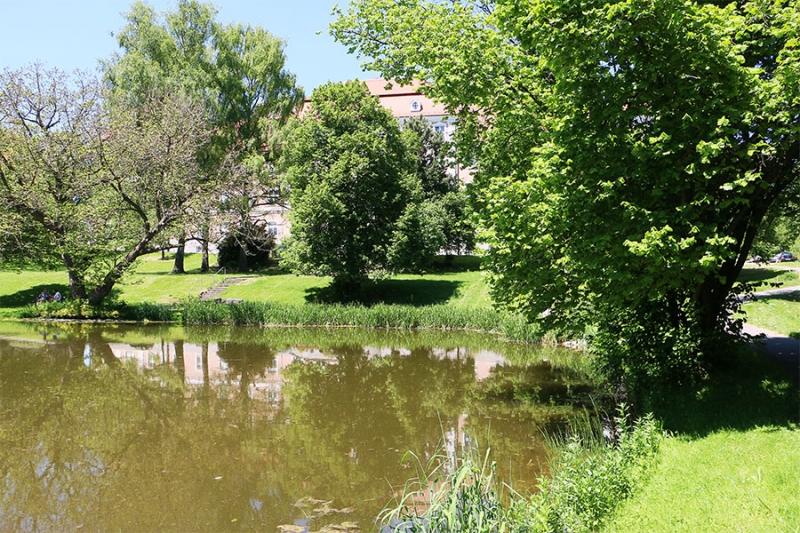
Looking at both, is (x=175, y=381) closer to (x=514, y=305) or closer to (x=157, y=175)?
(x=514, y=305)

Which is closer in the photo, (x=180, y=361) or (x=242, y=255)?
(x=180, y=361)

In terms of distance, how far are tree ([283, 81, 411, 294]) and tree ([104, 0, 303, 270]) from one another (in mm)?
5052

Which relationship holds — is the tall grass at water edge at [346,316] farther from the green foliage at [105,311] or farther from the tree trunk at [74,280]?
the tree trunk at [74,280]

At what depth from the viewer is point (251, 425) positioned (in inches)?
464

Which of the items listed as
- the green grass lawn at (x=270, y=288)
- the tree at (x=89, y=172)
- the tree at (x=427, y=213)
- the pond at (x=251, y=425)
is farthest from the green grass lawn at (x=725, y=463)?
the tree at (x=89, y=172)

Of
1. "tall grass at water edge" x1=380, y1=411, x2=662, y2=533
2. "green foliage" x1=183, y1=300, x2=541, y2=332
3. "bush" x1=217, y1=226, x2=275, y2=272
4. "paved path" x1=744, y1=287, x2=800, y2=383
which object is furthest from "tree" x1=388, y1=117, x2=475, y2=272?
"tall grass at water edge" x1=380, y1=411, x2=662, y2=533

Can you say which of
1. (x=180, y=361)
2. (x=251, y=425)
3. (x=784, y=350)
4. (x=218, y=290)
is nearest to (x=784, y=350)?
(x=784, y=350)

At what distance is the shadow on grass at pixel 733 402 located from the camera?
8086 millimetres

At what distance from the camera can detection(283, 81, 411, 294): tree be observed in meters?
28.5

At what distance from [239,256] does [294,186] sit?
10.6m

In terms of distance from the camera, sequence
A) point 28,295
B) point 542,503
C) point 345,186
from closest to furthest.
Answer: point 542,503
point 345,186
point 28,295

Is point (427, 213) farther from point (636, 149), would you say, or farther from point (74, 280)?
point (636, 149)

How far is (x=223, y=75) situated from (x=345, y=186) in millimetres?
11485

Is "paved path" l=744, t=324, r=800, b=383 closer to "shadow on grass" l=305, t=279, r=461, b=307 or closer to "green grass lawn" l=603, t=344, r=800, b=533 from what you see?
"green grass lawn" l=603, t=344, r=800, b=533
